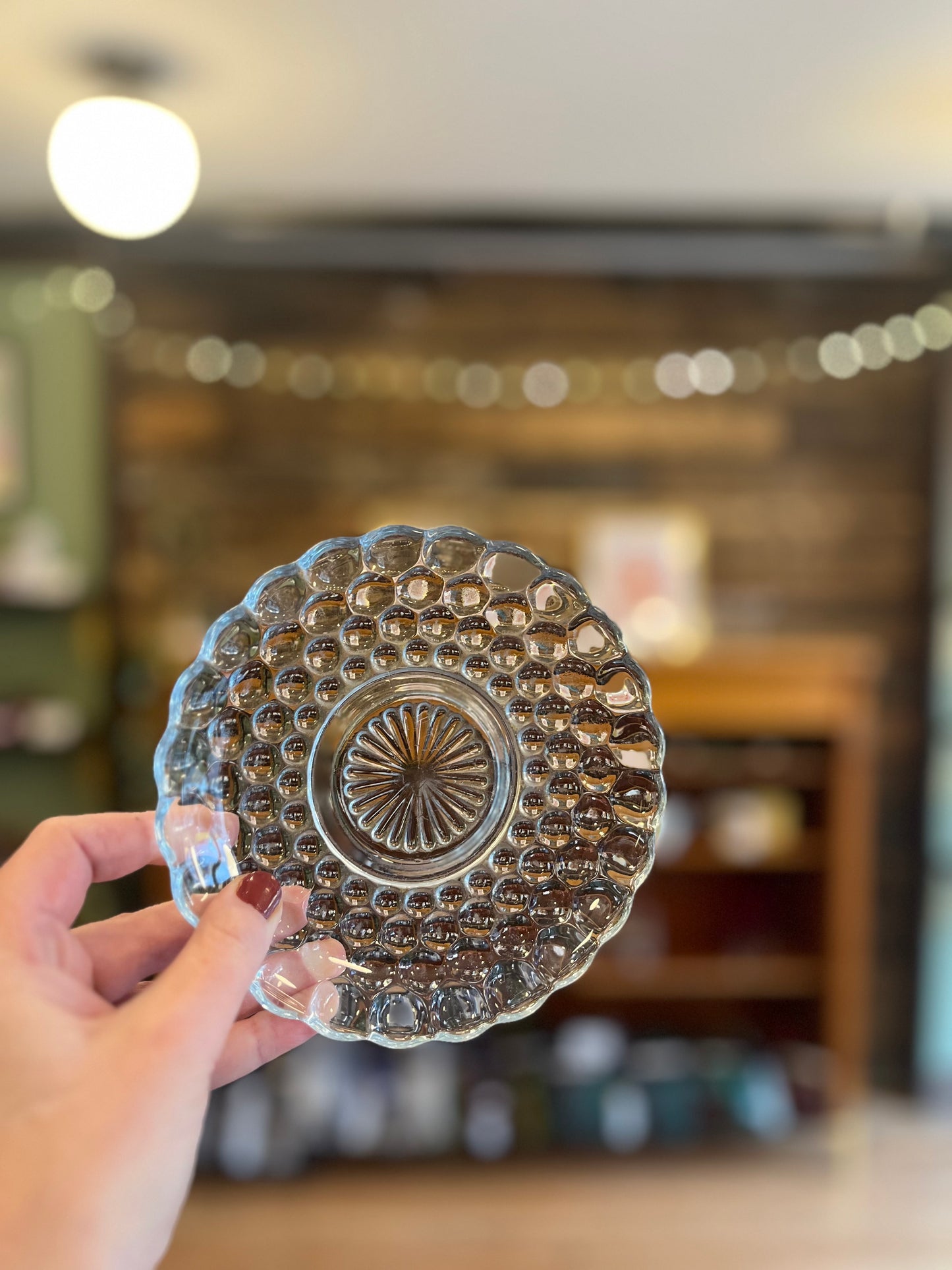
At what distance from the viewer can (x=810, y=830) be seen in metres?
2.65

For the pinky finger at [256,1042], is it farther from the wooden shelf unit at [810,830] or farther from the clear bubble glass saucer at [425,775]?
the wooden shelf unit at [810,830]

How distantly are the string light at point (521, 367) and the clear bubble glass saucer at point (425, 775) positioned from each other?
2420mm

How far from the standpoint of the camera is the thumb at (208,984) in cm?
55

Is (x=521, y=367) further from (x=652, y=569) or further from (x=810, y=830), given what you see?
(x=810, y=830)

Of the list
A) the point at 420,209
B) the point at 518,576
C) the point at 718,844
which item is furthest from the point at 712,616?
the point at 518,576

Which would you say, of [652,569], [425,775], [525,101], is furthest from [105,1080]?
[652,569]

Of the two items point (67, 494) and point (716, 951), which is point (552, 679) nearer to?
point (716, 951)

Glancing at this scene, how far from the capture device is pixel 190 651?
260cm

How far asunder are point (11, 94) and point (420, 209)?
40.8 inches

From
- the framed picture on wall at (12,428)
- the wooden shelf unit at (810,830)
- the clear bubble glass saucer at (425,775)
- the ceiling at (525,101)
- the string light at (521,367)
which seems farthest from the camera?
the string light at (521,367)

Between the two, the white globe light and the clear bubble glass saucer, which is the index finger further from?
the white globe light

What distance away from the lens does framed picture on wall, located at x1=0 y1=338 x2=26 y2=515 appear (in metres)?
2.82

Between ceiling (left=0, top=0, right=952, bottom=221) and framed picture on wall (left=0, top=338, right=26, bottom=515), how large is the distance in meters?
0.42

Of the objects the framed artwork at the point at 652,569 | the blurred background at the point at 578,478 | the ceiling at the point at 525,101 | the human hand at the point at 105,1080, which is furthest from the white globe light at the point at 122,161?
the human hand at the point at 105,1080
